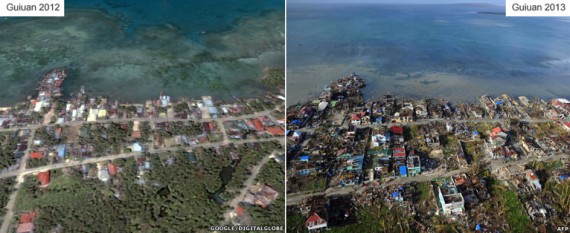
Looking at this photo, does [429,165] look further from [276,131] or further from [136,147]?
A: [136,147]

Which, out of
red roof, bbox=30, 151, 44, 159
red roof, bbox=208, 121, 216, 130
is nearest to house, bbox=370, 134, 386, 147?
red roof, bbox=208, 121, 216, 130

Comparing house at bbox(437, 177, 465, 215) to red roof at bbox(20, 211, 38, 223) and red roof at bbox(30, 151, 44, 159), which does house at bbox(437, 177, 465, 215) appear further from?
red roof at bbox(30, 151, 44, 159)

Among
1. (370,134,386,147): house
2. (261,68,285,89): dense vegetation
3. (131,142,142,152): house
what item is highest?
(261,68,285,89): dense vegetation

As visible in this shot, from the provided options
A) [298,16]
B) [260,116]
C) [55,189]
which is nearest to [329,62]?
[260,116]

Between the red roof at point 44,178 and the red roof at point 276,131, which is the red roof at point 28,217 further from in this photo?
the red roof at point 276,131

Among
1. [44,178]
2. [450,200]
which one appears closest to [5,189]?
[44,178]

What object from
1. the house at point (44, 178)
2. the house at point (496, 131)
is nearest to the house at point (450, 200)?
the house at point (496, 131)

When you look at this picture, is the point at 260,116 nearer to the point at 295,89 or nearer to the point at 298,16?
the point at 295,89

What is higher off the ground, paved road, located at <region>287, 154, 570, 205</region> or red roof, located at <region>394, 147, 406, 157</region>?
red roof, located at <region>394, 147, 406, 157</region>
